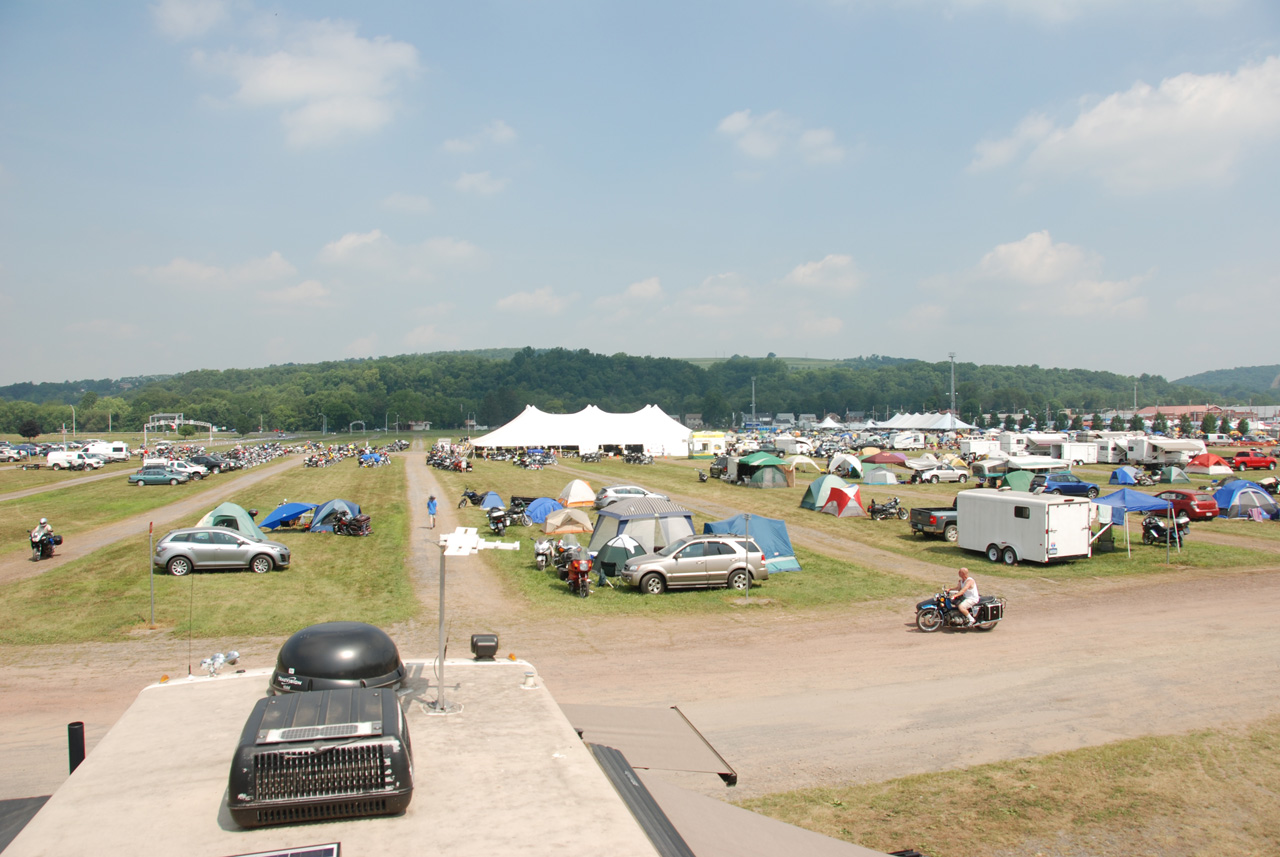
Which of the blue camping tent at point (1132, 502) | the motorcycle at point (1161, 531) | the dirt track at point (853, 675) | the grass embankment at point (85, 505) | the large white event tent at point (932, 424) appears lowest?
the grass embankment at point (85, 505)

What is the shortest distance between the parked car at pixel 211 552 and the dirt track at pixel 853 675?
18.2 feet

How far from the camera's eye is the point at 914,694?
38.2 feet

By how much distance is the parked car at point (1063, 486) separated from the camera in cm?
3453

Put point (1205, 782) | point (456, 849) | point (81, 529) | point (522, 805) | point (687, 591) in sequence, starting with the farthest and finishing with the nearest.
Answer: point (81, 529), point (687, 591), point (1205, 782), point (522, 805), point (456, 849)

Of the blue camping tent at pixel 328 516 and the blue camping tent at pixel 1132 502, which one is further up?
the blue camping tent at pixel 1132 502

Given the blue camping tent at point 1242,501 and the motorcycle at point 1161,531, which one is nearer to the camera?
the motorcycle at point 1161,531

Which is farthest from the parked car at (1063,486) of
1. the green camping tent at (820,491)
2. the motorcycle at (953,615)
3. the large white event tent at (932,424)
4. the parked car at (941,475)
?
the large white event tent at (932,424)

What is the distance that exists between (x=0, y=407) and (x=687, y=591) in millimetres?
183959

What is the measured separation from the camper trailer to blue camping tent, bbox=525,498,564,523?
15.0 meters

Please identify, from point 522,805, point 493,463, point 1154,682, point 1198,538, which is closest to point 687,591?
point 1154,682

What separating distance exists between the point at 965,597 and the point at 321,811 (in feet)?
47.7

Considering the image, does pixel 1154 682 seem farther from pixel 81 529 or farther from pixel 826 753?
pixel 81 529

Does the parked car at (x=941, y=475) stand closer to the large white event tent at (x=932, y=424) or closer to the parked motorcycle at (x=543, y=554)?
the parked motorcycle at (x=543, y=554)

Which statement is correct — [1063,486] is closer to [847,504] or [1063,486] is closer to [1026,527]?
[847,504]
